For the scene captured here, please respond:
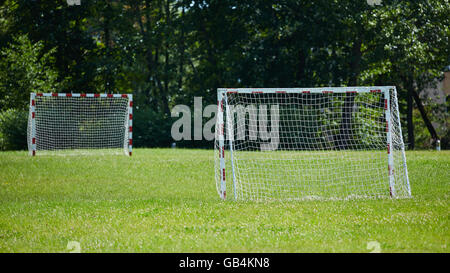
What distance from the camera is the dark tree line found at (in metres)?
28.4

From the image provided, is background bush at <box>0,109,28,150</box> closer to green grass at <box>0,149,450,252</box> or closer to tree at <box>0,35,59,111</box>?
tree at <box>0,35,59,111</box>

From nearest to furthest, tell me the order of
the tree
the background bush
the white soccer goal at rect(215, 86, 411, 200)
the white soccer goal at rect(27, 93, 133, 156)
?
the white soccer goal at rect(215, 86, 411, 200), the white soccer goal at rect(27, 93, 133, 156), the background bush, the tree

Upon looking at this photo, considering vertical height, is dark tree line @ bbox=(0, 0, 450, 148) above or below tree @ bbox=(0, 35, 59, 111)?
above

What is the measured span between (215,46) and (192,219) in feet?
91.4

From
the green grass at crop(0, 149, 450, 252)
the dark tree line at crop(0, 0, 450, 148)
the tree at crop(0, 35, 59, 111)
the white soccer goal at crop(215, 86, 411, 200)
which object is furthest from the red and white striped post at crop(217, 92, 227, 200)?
the tree at crop(0, 35, 59, 111)

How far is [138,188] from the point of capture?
48.2ft

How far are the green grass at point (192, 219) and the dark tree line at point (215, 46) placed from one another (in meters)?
13.8

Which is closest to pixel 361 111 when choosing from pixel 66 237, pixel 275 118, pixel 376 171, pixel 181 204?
pixel 275 118

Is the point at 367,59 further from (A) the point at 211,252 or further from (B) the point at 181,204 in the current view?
(A) the point at 211,252

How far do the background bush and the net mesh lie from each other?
3.54 ft

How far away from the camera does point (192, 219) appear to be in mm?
9773

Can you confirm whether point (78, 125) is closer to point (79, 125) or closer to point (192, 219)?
point (79, 125)

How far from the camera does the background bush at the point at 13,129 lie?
2503 cm
